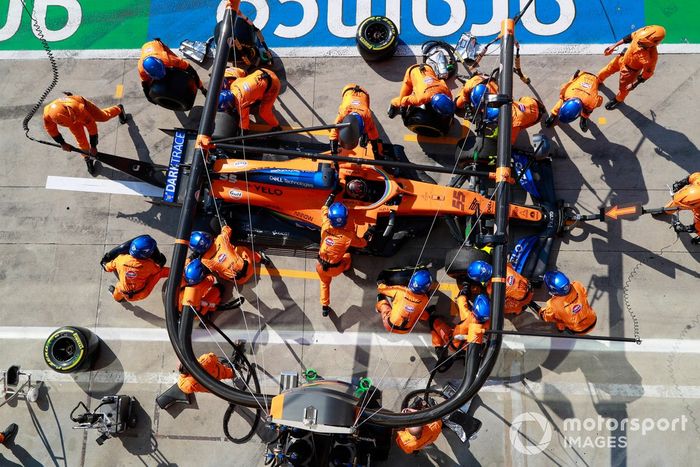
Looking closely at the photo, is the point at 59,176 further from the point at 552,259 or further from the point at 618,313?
the point at 618,313

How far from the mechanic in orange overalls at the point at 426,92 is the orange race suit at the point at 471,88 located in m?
0.32

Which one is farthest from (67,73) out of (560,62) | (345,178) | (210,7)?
(560,62)

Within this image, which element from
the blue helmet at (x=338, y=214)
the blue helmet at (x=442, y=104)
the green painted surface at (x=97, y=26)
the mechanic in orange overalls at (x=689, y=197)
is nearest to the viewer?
the blue helmet at (x=338, y=214)

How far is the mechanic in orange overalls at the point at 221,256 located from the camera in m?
7.78

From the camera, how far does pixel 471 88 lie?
8531mm

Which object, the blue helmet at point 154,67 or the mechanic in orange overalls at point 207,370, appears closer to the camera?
the mechanic in orange overalls at point 207,370

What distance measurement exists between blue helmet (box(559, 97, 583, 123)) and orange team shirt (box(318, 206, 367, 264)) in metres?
3.79

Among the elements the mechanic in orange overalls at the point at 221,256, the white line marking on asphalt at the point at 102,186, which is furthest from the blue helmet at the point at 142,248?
the white line marking on asphalt at the point at 102,186

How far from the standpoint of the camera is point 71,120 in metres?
8.44

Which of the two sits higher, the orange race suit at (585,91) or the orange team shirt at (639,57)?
the orange team shirt at (639,57)

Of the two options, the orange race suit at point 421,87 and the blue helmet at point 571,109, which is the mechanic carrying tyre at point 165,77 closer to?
the orange race suit at point 421,87

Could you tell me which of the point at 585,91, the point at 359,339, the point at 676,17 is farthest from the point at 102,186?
the point at 676,17

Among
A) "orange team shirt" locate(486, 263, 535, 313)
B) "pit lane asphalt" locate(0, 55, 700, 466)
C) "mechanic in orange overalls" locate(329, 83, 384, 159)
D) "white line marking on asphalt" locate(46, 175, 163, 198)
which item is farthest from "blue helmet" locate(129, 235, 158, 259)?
"orange team shirt" locate(486, 263, 535, 313)

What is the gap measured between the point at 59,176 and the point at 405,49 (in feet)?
21.8
